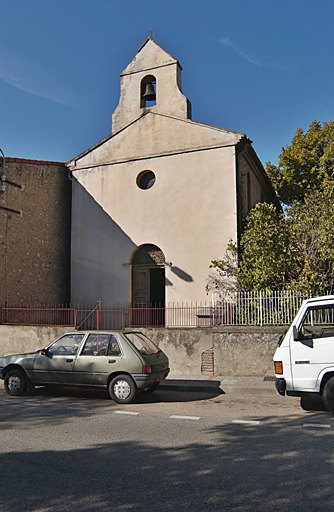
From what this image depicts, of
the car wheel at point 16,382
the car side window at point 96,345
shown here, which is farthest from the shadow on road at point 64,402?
the car side window at point 96,345

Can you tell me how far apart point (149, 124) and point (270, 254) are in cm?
770

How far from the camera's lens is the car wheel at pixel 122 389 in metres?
8.73

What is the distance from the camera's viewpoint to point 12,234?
668 inches

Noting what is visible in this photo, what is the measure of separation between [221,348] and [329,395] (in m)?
4.59

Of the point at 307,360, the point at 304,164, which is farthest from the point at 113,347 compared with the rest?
the point at 304,164

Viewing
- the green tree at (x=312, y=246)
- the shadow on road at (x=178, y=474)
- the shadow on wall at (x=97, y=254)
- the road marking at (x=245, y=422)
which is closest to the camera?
the shadow on road at (x=178, y=474)

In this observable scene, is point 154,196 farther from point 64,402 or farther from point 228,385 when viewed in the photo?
point 64,402

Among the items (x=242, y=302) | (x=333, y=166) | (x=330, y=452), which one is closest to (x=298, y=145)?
(x=333, y=166)

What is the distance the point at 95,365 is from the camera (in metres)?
9.04

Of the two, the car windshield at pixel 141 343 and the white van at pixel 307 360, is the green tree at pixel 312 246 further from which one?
the car windshield at pixel 141 343

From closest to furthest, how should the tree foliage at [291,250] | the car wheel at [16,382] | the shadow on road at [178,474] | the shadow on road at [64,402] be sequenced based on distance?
the shadow on road at [178,474] < the shadow on road at [64,402] < the car wheel at [16,382] < the tree foliage at [291,250]

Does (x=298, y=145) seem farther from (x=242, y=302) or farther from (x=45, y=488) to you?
(x=45, y=488)

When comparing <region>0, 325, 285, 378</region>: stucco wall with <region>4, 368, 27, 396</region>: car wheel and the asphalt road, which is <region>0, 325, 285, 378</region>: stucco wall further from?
<region>4, 368, 27, 396</region>: car wheel

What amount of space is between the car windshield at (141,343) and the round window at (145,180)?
9.48 metres
